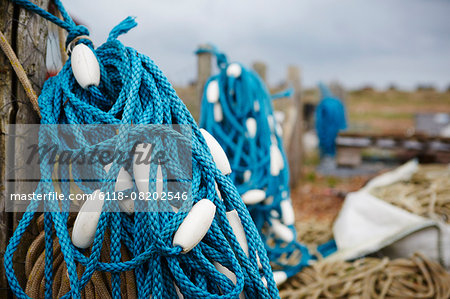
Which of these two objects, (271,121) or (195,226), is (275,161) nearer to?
(271,121)

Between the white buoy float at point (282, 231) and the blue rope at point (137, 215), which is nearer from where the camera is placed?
the blue rope at point (137, 215)

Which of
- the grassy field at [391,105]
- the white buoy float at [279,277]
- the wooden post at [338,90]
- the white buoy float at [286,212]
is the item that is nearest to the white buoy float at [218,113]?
the white buoy float at [286,212]

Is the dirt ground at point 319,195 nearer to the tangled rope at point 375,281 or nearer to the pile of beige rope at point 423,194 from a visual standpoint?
the pile of beige rope at point 423,194

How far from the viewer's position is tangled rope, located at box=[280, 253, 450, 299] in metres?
2.10

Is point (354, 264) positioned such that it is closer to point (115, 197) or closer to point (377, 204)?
point (377, 204)

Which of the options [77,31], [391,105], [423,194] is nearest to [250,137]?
[77,31]

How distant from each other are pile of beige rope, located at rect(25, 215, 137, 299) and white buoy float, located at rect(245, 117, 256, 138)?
4.39 ft

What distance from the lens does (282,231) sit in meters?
2.32

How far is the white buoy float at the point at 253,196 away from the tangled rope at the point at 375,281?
24.1 inches

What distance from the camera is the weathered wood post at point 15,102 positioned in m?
1.11

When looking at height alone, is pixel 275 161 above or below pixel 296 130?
below

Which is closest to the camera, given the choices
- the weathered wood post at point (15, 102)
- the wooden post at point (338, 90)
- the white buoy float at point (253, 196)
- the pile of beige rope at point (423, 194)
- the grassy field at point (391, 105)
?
the weathered wood post at point (15, 102)

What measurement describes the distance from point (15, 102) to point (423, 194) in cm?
304

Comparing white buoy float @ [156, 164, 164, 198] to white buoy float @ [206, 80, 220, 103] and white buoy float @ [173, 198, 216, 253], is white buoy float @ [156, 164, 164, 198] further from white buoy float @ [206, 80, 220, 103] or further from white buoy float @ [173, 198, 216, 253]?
white buoy float @ [206, 80, 220, 103]
